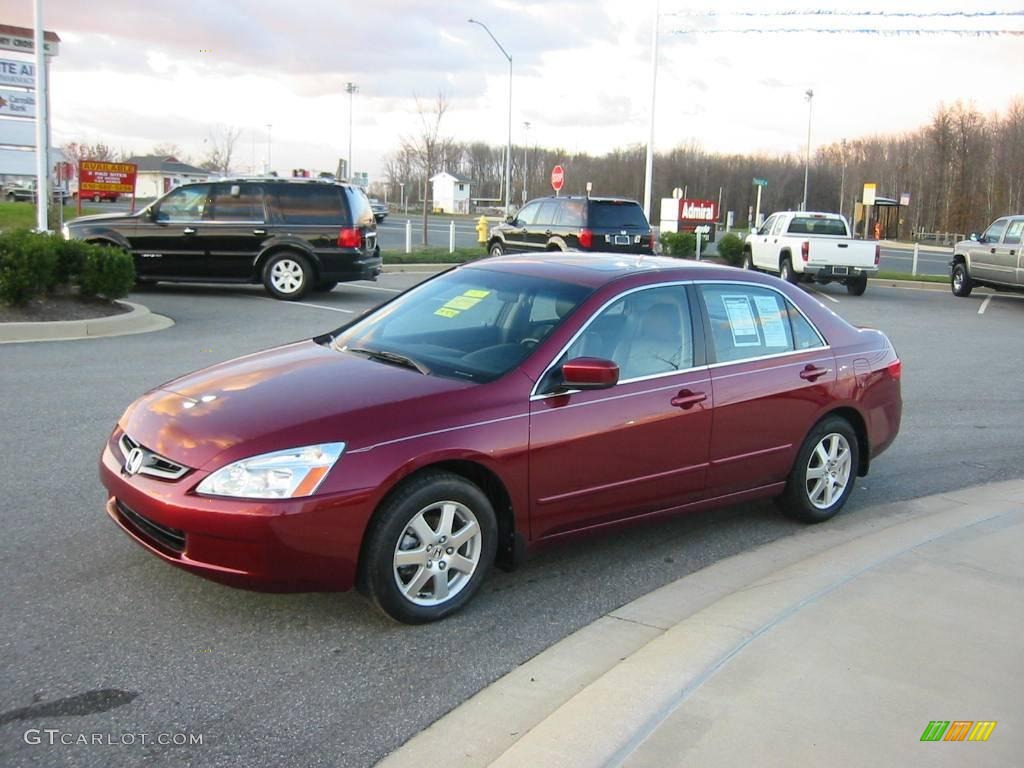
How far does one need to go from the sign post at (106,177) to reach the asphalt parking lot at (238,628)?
21588 mm

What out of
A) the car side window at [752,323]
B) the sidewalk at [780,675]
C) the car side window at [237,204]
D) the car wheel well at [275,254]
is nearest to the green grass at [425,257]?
the car wheel well at [275,254]

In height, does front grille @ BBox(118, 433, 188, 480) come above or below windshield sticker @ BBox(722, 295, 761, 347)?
below

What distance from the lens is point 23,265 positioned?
11.2 meters

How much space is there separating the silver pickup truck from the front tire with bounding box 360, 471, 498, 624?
63.6ft

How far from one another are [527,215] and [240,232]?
23.2 feet

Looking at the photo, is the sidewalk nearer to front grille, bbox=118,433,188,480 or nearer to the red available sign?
front grille, bbox=118,433,188,480

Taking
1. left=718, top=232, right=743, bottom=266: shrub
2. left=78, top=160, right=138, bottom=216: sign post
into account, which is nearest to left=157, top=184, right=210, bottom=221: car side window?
left=78, top=160, right=138, bottom=216: sign post

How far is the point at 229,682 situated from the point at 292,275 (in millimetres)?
12614

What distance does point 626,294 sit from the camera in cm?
503

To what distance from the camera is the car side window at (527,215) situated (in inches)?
800

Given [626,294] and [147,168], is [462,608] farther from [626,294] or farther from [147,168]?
[147,168]

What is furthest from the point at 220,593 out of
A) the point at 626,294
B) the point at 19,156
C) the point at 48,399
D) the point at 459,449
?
the point at 19,156

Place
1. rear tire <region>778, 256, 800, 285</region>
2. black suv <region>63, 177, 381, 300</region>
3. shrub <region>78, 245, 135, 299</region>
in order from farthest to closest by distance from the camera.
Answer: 1. rear tire <region>778, 256, 800, 285</region>
2. black suv <region>63, 177, 381, 300</region>
3. shrub <region>78, 245, 135, 299</region>

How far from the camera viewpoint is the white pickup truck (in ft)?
70.4
